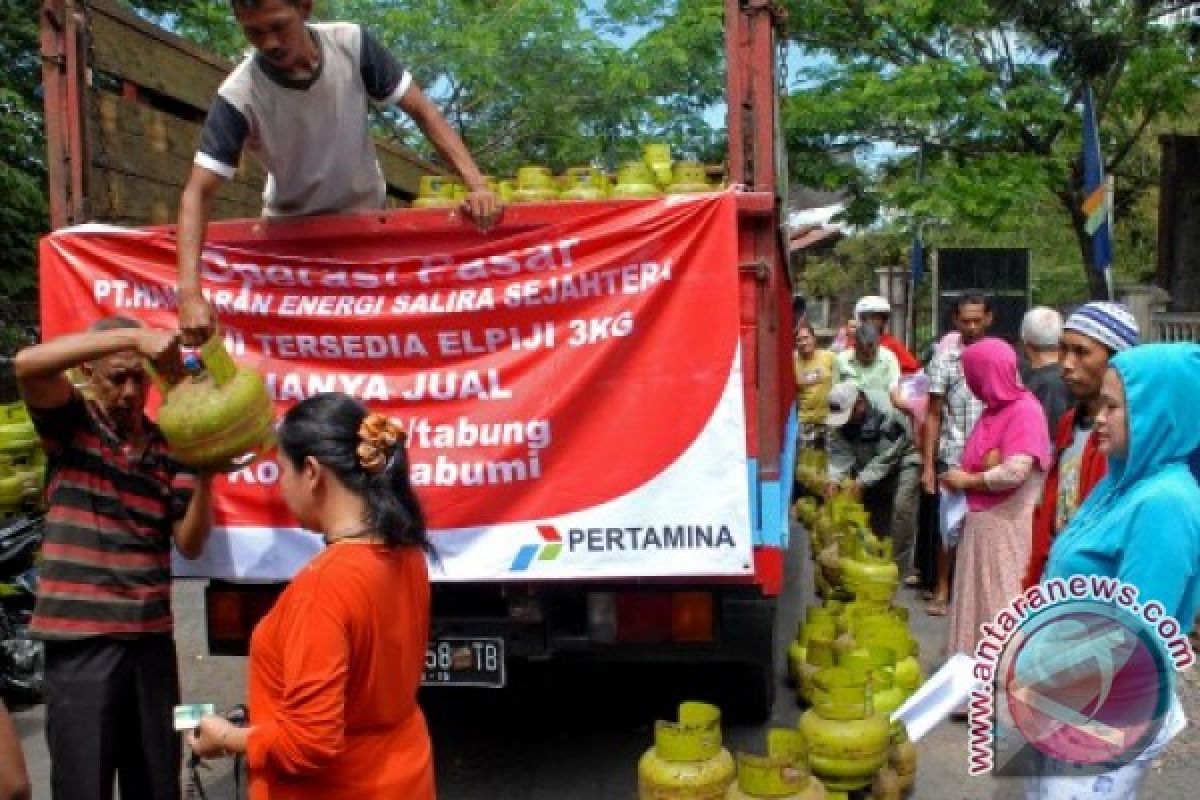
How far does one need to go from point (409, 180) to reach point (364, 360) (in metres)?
4.81

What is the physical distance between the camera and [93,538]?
117 inches

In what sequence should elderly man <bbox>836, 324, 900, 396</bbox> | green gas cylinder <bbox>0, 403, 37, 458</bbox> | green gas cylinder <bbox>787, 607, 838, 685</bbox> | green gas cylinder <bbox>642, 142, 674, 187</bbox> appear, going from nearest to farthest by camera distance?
green gas cylinder <bbox>642, 142, 674, 187</bbox> → green gas cylinder <bbox>787, 607, 838, 685</bbox> → green gas cylinder <bbox>0, 403, 37, 458</bbox> → elderly man <bbox>836, 324, 900, 396</bbox>

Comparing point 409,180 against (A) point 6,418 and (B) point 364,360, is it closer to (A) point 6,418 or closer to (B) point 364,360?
(A) point 6,418

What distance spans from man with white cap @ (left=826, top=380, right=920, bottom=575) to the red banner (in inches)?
175

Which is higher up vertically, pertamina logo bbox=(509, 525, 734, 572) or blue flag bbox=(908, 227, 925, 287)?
blue flag bbox=(908, 227, 925, 287)

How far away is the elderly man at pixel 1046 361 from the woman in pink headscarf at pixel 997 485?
587 millimetres

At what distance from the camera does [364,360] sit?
3.72 metres

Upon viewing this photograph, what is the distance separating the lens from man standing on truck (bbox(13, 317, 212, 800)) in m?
2.94

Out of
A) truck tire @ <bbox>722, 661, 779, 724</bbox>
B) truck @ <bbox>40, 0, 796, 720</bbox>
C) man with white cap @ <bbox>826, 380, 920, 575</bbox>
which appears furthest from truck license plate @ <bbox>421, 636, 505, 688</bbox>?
man with white cap @ <bbox>826, 380, 920, 575</bbox>

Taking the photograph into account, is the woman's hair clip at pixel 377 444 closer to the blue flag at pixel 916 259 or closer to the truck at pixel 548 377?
the truck at pixel 548 377

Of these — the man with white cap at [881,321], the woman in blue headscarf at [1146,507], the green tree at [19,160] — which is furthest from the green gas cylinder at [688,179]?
the green tree at [19,160]

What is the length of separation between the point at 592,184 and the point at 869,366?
166 inches

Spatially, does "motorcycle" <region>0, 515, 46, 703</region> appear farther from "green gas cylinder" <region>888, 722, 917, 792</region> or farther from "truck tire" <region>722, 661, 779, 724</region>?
"green gas cylinder" <region>888, 722, 917, 792</region>

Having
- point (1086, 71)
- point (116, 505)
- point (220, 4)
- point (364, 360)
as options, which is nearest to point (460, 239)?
point (364, 360)
